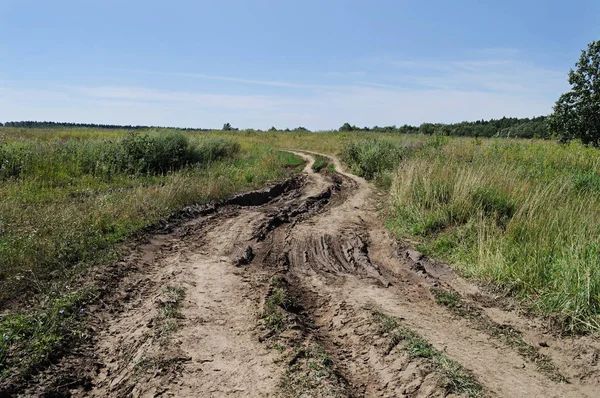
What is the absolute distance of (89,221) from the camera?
730cm

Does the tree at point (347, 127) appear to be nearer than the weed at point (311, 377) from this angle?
No

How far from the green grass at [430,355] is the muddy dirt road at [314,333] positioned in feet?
0.04

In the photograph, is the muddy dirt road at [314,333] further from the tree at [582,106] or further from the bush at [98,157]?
the tree at [582,106]

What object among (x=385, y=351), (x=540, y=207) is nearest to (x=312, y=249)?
(x=385, y=351)

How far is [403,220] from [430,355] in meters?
5.28

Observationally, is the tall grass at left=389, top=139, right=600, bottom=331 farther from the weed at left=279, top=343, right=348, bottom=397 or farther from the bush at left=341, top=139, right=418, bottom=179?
the bush at left=341, top=139, right=418, bottom=179

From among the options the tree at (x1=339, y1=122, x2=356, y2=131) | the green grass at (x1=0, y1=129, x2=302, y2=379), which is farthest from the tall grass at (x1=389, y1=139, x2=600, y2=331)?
the tree at (x1=339, y1=122, x2=356, y2=131)

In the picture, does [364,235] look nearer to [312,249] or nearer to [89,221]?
[312,249]

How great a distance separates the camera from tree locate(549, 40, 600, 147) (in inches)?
843

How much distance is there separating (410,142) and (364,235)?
36.0ft

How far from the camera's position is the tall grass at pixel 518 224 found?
4824mm

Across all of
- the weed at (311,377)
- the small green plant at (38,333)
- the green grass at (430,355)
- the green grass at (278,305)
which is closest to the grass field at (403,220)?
the small green plant at (38,333)

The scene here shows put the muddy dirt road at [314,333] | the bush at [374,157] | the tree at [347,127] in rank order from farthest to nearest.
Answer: the tree at [347,127]
the bush at [374,157]
the muddy dirt road at [314,333]

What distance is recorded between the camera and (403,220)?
884 cm
